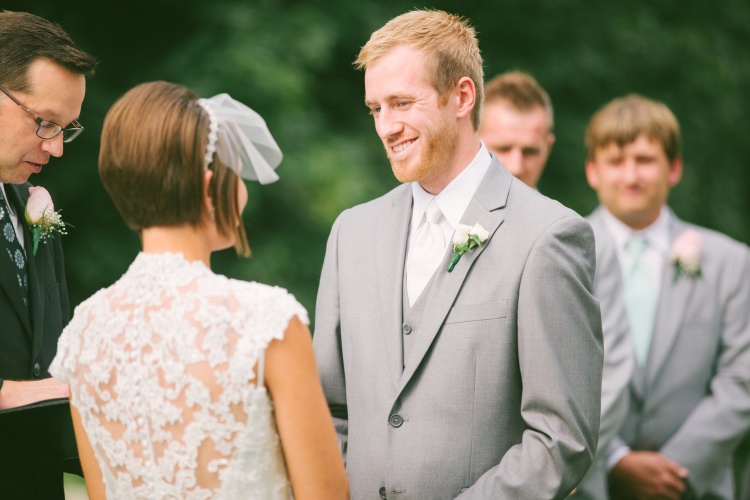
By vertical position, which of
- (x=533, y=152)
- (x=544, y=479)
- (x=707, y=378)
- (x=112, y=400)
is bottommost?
(x=707, y=378)

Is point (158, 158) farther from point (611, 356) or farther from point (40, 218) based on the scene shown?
point (611, 356)

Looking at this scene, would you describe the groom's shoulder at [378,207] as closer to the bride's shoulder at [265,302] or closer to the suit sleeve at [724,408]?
the bride's shoulder at [265,302]

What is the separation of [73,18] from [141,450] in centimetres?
642

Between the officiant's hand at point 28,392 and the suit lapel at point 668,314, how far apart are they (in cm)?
312

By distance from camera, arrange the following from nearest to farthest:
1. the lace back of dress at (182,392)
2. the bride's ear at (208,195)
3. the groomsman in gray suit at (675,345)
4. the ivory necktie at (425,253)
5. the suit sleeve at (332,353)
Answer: the lace back of dress at (182,392) → the bride's ear at (208,195) → the ivory necktie at (425,253) → the suit sleeve at (332,353) → the groomsman in gray suit at (675,345)

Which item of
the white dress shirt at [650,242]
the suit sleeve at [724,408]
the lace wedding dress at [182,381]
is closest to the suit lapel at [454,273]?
the lace wedding dress at [182,381]

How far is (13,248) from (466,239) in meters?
1.75

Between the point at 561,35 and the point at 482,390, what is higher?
the point at 561,35

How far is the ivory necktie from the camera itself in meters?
3.19

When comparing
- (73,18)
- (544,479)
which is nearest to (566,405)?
(544,479)

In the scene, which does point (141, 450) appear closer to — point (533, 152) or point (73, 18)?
point (533, 152)

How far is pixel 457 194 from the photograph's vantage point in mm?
3281

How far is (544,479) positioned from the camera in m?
2.87

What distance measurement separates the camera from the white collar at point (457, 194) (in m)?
3.26
